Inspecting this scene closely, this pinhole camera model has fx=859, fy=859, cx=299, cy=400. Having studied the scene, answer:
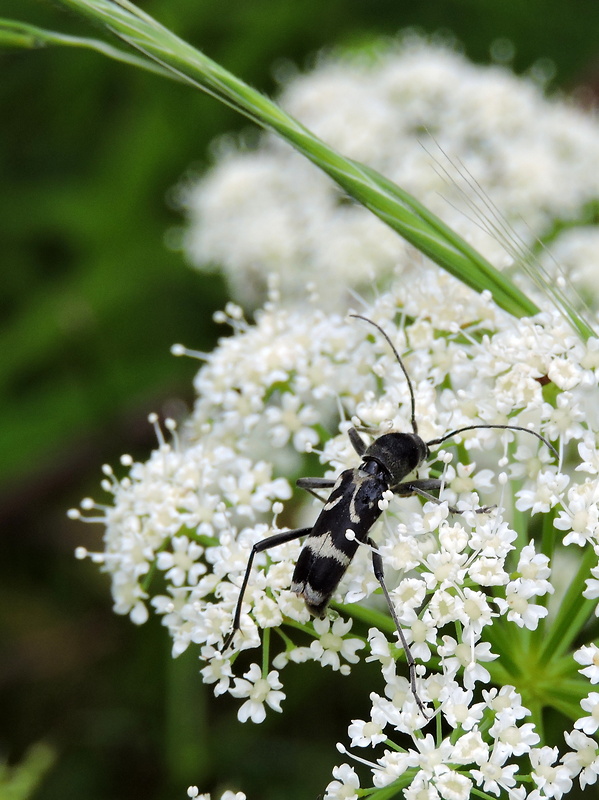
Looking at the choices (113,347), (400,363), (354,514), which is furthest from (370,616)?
(113,347)

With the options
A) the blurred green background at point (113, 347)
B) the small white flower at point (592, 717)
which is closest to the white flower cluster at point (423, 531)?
Answer: the small white flower at point (592, 717)

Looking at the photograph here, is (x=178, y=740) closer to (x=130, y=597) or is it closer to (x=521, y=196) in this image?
(x=130, y=597)

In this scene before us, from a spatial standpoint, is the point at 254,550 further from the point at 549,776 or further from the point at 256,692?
the point at 549,776

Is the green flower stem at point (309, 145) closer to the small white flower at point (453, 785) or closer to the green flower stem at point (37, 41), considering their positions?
the green flower stem at point (37, 41)

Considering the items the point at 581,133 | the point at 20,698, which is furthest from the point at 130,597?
the point at 581,133

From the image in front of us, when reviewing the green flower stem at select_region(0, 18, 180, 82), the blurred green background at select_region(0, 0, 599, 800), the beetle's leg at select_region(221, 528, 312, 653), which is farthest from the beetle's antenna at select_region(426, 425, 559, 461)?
the blurred green background at select_region(0, 0, 599, 800)
